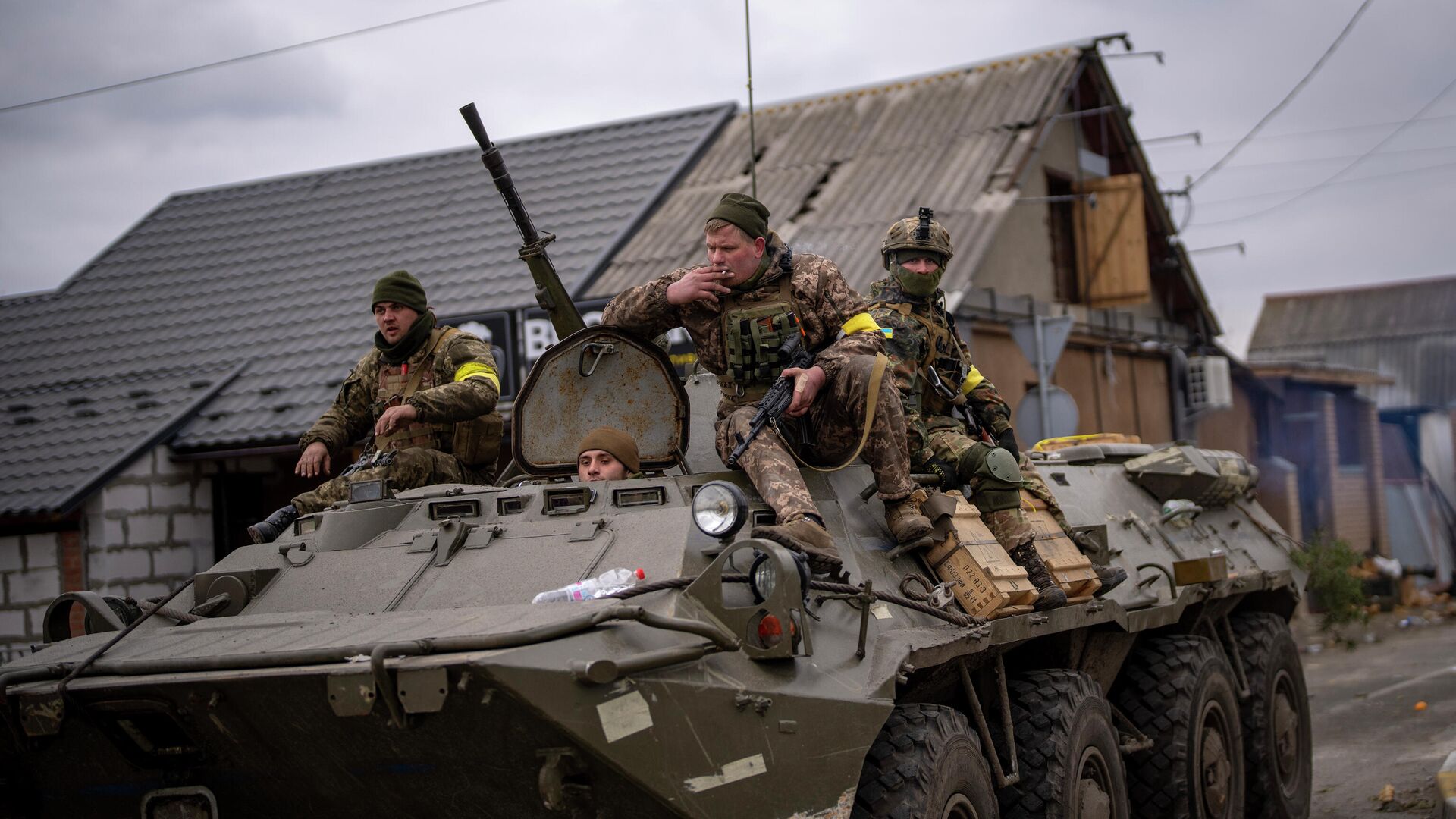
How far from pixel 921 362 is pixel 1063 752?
6.19ft

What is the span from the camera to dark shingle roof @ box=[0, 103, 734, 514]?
13516 mm

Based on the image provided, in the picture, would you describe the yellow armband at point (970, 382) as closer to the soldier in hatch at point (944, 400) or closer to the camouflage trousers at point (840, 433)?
the soldier in hatch at point (944, 400)

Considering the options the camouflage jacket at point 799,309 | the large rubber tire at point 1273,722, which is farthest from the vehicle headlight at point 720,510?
the large rubber tire at point 1273,722

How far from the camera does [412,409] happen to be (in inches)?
260

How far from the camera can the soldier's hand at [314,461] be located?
6.94m

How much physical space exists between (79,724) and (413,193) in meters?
13.3

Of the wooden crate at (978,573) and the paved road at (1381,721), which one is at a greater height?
the wooden crate at (978,573)

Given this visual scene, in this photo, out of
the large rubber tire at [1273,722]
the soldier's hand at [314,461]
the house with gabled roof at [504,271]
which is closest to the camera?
the soldier's hand at [314,461]

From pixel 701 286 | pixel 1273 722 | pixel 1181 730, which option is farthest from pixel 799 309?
pixel 1273 722

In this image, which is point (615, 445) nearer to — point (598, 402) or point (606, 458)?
point (606, 458)

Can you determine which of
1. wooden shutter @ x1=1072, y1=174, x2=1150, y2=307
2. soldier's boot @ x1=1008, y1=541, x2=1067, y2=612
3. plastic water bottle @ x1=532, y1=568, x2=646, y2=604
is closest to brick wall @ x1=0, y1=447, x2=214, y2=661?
soldier's boot @ x1=1008, y1=541, x2=1067, y2=612

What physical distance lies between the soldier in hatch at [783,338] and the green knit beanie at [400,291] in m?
1.17

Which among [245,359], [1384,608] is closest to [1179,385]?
[1384,608]

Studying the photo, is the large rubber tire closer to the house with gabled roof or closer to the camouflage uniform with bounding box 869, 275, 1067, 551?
the camouflage uniform with bounding box 869, 275, 1067, 551
